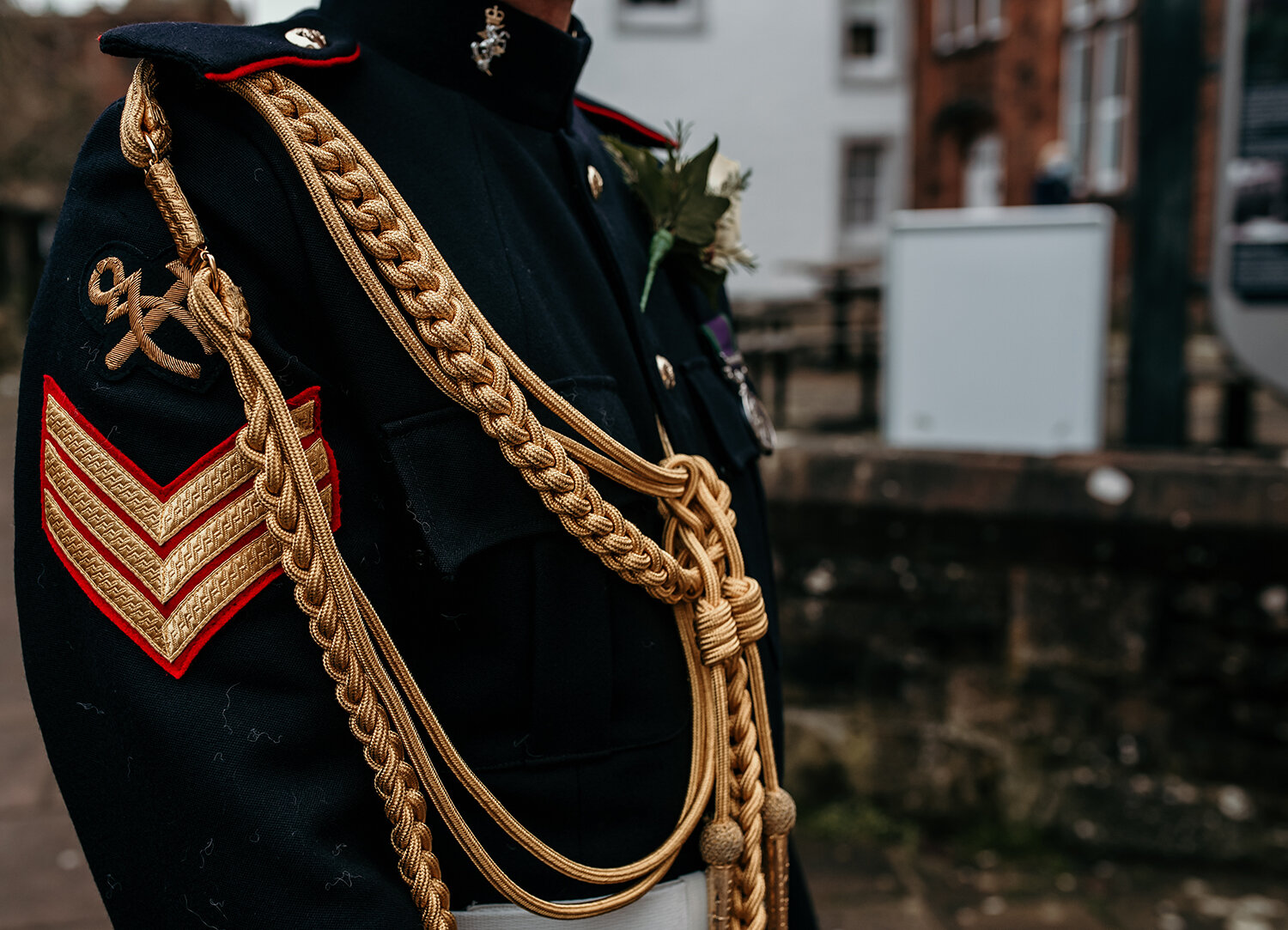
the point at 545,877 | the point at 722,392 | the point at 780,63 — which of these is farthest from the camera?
the point at 780,63

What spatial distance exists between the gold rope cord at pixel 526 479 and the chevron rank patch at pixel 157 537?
4cm

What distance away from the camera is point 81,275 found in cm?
87

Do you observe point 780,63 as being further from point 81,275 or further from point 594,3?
point 81,275

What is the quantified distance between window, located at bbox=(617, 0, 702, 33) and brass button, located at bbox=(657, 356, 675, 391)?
10.7m

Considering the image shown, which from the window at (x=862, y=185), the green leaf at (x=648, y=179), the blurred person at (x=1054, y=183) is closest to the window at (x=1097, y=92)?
the blurred person at (x=1054, y=183)

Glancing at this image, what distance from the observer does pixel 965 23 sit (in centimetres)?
1452

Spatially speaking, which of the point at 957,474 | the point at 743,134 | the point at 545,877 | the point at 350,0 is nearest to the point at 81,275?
the point at 350,0

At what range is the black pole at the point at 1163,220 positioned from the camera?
3.27 metres

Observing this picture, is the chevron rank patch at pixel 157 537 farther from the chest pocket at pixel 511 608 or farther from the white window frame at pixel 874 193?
the white window frame at pixel 874 193

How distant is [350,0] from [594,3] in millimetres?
9296

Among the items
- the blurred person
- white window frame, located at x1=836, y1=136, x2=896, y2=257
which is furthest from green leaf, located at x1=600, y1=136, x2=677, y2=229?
white window frame, located at x1=836, y1=136, x2=896, y2=257

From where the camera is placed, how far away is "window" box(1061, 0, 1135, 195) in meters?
11.6

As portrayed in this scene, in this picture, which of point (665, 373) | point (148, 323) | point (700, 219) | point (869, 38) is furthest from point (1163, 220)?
point (869, 38)

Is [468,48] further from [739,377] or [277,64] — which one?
[739,377]
